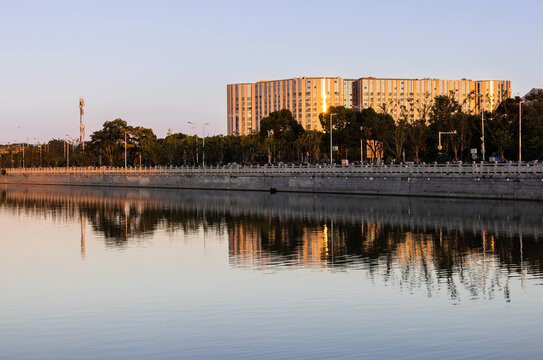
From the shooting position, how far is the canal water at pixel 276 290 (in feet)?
48.4

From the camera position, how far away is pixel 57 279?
24172 millimetres

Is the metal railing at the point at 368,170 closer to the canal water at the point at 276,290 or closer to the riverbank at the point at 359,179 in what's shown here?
the riverbank at the point at 359,179

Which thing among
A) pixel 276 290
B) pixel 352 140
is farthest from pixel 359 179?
pixel 276 290

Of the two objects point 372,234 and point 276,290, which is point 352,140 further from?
point 276,290

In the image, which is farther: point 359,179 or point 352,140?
point 352,140

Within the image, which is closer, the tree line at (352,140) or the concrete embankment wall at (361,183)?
the concrete embankment wall at (361,183)

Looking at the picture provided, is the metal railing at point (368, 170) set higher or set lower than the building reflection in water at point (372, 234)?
higher

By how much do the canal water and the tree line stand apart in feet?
142

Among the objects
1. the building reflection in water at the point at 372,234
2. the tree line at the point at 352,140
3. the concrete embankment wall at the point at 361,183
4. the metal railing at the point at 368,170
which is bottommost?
the building reflection in water at the point at 372,234

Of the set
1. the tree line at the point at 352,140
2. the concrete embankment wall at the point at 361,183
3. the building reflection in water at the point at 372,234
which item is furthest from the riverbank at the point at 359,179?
the tree line at the point at 352,140

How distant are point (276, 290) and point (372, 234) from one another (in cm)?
1756

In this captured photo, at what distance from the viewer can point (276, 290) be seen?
2108 cm

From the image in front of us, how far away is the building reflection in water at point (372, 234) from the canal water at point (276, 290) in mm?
137

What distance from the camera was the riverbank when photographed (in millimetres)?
60781
